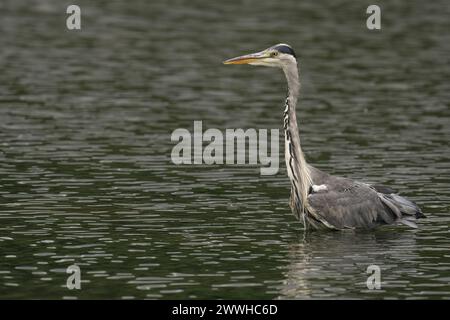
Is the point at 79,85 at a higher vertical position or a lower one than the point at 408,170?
higher

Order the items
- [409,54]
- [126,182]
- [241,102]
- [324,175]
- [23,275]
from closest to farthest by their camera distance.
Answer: [23,275], [324,175], [126,182], [241,102], [409,54]

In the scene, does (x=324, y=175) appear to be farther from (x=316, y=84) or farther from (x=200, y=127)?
(x=316, y=84)

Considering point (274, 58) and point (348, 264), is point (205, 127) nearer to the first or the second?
point (274, 58)

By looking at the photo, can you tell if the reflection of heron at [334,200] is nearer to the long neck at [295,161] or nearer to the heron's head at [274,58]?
the long neck at [295,161]

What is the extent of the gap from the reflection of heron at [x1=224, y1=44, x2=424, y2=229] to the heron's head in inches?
31.1

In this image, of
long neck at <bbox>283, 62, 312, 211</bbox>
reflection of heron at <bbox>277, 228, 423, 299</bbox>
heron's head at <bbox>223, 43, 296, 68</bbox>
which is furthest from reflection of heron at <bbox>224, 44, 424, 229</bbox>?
heron's head at <bbox>223, 43, 296, 68</bbox>

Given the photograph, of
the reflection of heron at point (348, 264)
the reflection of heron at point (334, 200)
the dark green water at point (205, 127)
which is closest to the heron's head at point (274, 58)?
the reflection of heron at point (334, 200)

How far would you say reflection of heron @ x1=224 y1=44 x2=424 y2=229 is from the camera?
21016 millimetres

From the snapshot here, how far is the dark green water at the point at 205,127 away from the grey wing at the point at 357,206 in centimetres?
32

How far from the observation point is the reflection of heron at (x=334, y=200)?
68.9ft

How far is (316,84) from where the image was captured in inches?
1441

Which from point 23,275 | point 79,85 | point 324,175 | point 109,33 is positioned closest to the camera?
point 23,275

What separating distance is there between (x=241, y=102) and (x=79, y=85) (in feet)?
17.0
